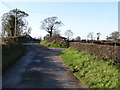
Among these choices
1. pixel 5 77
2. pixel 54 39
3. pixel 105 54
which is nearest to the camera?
pixel 5 77

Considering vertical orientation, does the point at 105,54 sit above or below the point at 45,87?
above

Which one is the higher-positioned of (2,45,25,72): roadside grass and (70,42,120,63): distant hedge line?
(70,42,120,63): distant hedge line

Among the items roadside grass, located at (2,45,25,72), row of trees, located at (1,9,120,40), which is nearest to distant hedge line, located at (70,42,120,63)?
roadside grass, located at (2,45,25,72)

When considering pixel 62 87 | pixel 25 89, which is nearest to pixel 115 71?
pixel 62 87

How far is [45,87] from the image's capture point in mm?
8180

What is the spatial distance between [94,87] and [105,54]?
4.41 m

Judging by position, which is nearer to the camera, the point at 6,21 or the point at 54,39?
the point at 54,39

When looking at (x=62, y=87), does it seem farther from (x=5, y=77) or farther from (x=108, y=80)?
(x=5, y=77)

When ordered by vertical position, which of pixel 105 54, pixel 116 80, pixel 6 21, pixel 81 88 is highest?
pixel 6 21

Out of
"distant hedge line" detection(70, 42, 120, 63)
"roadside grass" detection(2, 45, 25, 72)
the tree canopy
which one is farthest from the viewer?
the tree canopy

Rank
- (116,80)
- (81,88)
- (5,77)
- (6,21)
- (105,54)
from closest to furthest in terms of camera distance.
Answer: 1. (116,80)
2. (81,88)
3. (5,77)
4. (105,54)
5. (6,21)

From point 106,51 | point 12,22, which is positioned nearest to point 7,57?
point 106,51

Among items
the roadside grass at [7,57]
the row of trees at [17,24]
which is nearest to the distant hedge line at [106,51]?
the roadside grass at [7,57]

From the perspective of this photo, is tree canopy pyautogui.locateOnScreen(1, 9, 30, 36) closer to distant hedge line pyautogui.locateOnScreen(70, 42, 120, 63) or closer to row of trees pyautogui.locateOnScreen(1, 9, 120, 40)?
row of trees pyautogui.locateOnScreen(1, 9, 120, 40)
